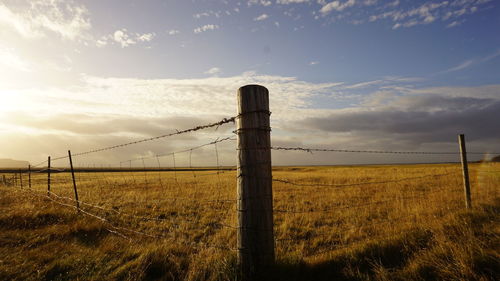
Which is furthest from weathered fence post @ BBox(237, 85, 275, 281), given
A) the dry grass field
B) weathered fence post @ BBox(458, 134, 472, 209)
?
weathered fence post @ BBox(458, 134, 472, 209)

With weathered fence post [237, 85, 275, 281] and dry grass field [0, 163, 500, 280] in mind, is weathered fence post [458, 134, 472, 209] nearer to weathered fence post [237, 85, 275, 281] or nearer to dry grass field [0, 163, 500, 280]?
dry grass field [0, 163, 500, 280]

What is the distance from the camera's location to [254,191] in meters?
2.88

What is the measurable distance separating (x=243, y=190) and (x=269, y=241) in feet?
2.08

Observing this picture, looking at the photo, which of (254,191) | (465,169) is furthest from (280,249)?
(465,169)

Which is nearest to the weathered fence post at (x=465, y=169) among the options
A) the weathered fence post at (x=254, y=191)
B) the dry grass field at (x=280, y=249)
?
the dry grass field at (x=280, y=249)

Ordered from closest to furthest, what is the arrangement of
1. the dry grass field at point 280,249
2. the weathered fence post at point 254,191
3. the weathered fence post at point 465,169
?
the weathered fence post at point 254,191 < the dry grass field at point 280,249 < the weathered fence post at point 465,169

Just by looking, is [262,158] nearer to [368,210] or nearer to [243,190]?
[243,190]

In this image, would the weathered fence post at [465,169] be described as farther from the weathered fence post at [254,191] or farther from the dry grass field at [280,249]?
the weathered fence post at [254,191]

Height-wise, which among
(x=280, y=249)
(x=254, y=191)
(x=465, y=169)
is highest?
(x=254, y=191)

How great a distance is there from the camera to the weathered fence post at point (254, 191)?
9.47ft

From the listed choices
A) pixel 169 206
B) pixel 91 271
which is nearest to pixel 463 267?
pixel 91 271

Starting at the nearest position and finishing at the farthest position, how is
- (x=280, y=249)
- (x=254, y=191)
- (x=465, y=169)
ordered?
(x=254, y=191) < (x=280, y=249) < (x=465, y=169)

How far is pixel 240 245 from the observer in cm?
297

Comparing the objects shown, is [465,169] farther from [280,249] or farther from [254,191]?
[254,191]
